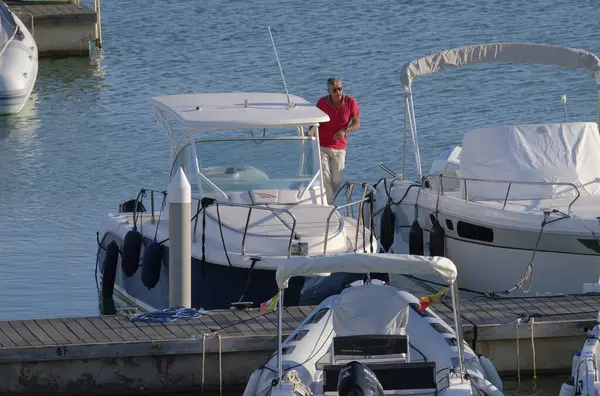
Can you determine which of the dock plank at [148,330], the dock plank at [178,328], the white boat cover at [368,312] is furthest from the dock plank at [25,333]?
the white boat cover at [368,312]

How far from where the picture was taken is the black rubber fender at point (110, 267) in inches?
510

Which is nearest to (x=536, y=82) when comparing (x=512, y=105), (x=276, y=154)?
(x=512, y=105)

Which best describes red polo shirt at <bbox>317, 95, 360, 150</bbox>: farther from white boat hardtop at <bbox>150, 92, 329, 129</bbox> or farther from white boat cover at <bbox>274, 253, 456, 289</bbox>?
white boat cover at <bbox>274, 253, 456, 289</bbox>

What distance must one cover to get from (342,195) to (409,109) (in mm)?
2898

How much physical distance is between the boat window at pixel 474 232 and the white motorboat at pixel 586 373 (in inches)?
137

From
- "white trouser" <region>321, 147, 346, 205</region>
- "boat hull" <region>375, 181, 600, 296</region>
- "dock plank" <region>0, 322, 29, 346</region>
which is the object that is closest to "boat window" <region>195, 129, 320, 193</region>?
"white trouser" <region>321, 147, 346, 205</region>

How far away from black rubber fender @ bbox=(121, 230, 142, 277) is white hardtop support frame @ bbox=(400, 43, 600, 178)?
122 inches

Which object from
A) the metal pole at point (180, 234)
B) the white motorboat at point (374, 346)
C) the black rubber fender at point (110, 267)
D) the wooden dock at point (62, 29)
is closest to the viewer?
the white motorboat at point (374, 346)

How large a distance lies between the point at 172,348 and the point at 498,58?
5.73 meters

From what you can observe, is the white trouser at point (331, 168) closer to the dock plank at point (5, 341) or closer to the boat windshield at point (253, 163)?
the boat windshield at point (253, 163)

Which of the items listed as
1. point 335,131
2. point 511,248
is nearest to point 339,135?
point 335,131

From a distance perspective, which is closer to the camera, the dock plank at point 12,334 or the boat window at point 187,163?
the dock plank at point 12,334

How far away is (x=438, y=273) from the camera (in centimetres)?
839

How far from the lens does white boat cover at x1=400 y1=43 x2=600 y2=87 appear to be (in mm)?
13922
